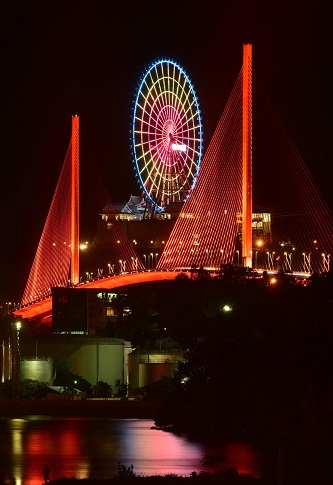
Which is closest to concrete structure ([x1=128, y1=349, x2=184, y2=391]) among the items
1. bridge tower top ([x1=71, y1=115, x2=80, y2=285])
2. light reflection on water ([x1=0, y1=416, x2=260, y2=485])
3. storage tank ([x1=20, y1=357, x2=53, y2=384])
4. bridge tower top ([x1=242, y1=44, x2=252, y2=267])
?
storage tank ([x1=20, y1=357, x2=53, y2=384])

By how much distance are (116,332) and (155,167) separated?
37.8 ft

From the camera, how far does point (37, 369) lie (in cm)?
4747

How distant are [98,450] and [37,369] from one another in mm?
15128

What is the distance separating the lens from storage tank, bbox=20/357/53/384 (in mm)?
47281

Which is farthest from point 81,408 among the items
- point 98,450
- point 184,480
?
point 184,480

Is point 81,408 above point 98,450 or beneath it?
above

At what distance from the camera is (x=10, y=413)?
139 feet

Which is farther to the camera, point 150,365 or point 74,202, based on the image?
point 74,202

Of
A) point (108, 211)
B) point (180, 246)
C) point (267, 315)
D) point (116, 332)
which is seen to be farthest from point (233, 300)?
point (108, 211)

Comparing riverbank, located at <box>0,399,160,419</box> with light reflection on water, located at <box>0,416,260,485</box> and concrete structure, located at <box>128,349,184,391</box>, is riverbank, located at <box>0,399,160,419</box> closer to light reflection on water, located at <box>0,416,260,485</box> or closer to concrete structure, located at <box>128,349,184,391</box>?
light reflection on water, located at <box>0,416,260,485</box>

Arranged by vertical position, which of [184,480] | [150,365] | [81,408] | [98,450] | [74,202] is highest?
[74,202]

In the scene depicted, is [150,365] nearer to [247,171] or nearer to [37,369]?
[37,369]

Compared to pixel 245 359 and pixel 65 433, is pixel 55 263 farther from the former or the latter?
pixel 245 359

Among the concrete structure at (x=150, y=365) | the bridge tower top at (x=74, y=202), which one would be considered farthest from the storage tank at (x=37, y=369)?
the bridge tower top at (x=74, y=202)
